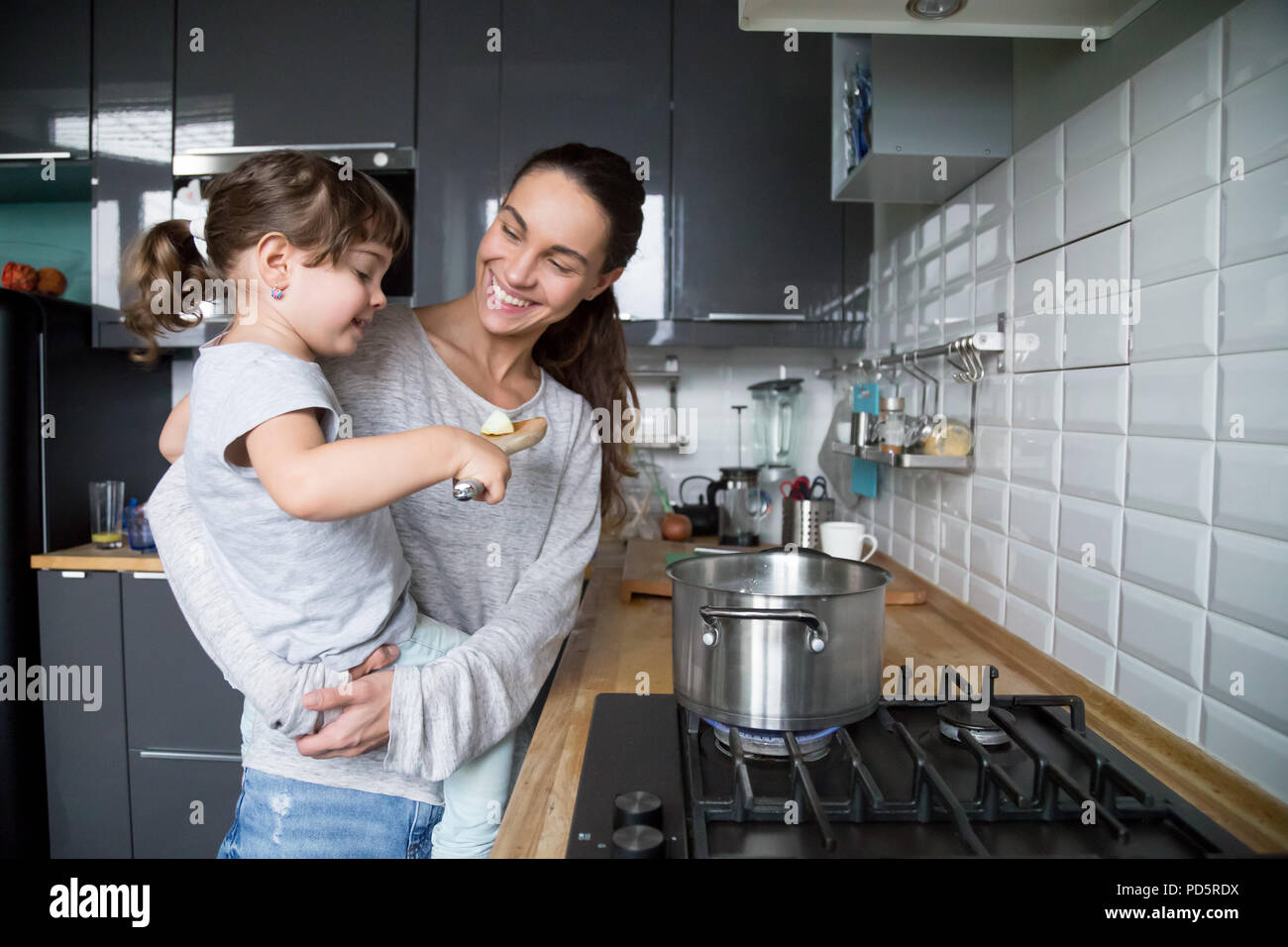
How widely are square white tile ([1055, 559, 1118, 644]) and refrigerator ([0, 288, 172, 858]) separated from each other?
2213 mm

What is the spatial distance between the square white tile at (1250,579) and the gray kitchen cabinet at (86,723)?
2189 mm

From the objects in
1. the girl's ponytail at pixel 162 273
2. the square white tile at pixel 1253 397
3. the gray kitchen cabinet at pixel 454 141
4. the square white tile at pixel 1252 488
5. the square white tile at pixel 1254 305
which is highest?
the gray kitchen cabinet at pixel 454 141

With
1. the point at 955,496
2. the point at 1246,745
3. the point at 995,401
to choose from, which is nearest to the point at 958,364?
the point at 995,401

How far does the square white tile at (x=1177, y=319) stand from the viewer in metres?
0.84

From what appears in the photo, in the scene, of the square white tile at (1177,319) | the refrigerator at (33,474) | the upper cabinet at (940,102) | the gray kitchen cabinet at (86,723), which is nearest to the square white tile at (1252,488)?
the square white tile at (1177,319)

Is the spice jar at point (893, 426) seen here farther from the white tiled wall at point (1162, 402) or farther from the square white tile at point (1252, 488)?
the square white tile at point (1252, 488)

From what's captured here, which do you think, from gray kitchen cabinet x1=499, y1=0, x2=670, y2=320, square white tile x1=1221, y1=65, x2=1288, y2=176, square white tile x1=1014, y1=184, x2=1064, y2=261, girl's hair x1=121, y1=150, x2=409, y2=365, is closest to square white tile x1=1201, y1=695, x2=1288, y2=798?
square white tile x1=1221, y1=65, x2=1288, y2=176

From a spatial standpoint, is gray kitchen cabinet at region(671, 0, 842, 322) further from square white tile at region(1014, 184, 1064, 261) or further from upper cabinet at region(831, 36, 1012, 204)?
square white tile at region(1014, 184, 1064, 261)

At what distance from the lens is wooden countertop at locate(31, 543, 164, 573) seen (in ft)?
6.54

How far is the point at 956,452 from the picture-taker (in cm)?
144

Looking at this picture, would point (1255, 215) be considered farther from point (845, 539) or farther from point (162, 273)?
point (162, 273)
